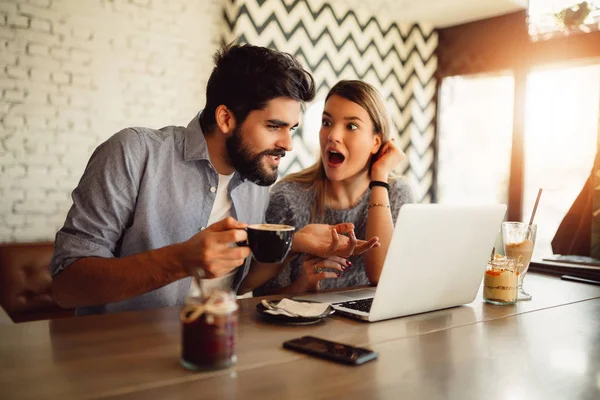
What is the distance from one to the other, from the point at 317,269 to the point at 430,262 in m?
0.45

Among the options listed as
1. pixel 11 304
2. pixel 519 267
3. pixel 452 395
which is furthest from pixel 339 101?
pixel 11 304

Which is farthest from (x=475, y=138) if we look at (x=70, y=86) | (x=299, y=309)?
(x=299, y=309)

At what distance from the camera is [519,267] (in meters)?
1.71

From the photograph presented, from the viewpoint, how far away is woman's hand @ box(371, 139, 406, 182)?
220 centimetres

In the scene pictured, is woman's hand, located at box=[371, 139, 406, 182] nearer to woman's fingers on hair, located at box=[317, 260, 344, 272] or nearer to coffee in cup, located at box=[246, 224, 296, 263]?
woman's fingers on hair, located at box=[317, 260, 344, 272]

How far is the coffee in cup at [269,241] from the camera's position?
3.78ft

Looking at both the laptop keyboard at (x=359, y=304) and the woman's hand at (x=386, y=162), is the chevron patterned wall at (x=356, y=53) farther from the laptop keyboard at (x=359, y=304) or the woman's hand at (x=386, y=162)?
the laptop keyboard at (x=359, y=304)

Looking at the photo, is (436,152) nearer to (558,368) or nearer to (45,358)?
A: (558,368)

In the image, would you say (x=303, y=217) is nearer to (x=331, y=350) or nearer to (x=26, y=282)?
(x=331, y=350)

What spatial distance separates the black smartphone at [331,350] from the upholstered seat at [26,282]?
237cm

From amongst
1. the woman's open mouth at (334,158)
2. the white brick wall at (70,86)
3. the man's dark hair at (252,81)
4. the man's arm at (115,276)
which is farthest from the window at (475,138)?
the man's arm at (115,276)

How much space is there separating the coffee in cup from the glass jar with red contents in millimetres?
236

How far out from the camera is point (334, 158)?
228cm

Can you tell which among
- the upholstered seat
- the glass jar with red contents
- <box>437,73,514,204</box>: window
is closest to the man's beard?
the glass jar with red contents
